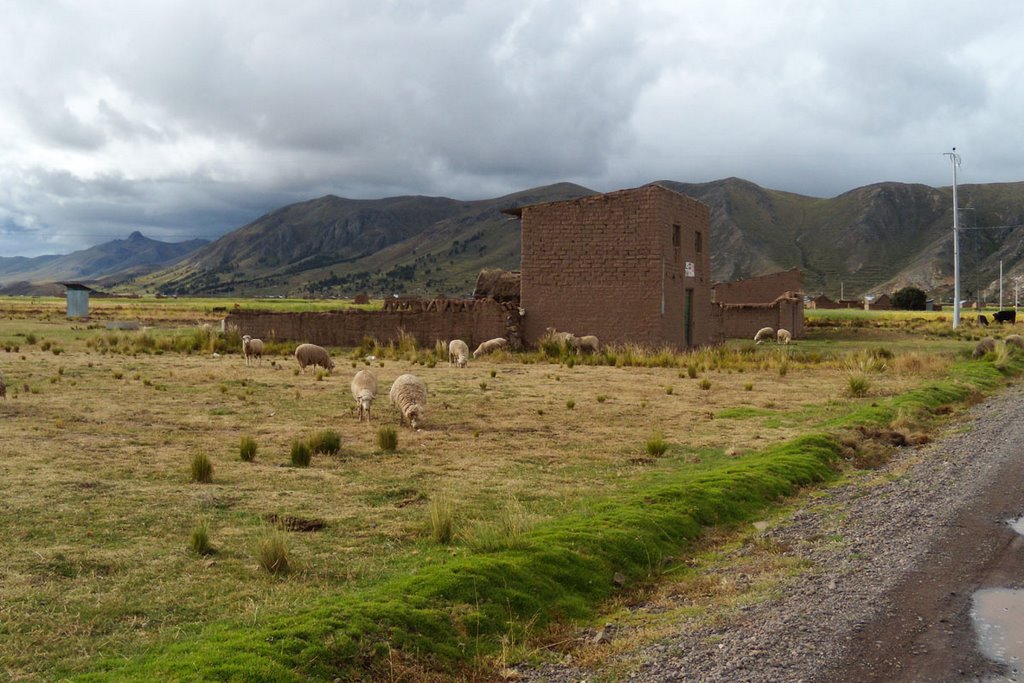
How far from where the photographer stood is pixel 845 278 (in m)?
132

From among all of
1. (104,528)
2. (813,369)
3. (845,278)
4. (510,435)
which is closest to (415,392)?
(510,435)

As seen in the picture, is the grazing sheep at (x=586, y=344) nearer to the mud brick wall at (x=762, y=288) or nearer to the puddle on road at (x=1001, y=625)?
the mud brick wall at (x=762, y=288)

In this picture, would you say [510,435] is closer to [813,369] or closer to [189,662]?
[189,662]

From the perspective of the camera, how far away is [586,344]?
29203 millimetres

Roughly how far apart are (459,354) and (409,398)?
10957mm

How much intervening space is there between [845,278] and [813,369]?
115346 millimetres

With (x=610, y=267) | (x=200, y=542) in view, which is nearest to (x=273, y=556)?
(x=200, y=542)

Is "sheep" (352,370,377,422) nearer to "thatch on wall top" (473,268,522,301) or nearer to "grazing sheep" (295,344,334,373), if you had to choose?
"grazing sheep" (295,344,334,373)

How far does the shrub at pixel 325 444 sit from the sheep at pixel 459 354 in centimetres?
1364

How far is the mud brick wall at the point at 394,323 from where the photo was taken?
3150 centimetres

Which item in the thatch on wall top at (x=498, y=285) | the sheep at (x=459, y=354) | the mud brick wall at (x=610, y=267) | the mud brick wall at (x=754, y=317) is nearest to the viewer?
the sheep at (x=459, y=354)

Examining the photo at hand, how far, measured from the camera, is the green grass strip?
5.10 m

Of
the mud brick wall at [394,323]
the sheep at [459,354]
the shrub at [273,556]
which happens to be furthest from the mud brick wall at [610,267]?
the shrub at [273,556]

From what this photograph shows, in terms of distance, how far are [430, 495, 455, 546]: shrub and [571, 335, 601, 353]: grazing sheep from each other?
827 inches
